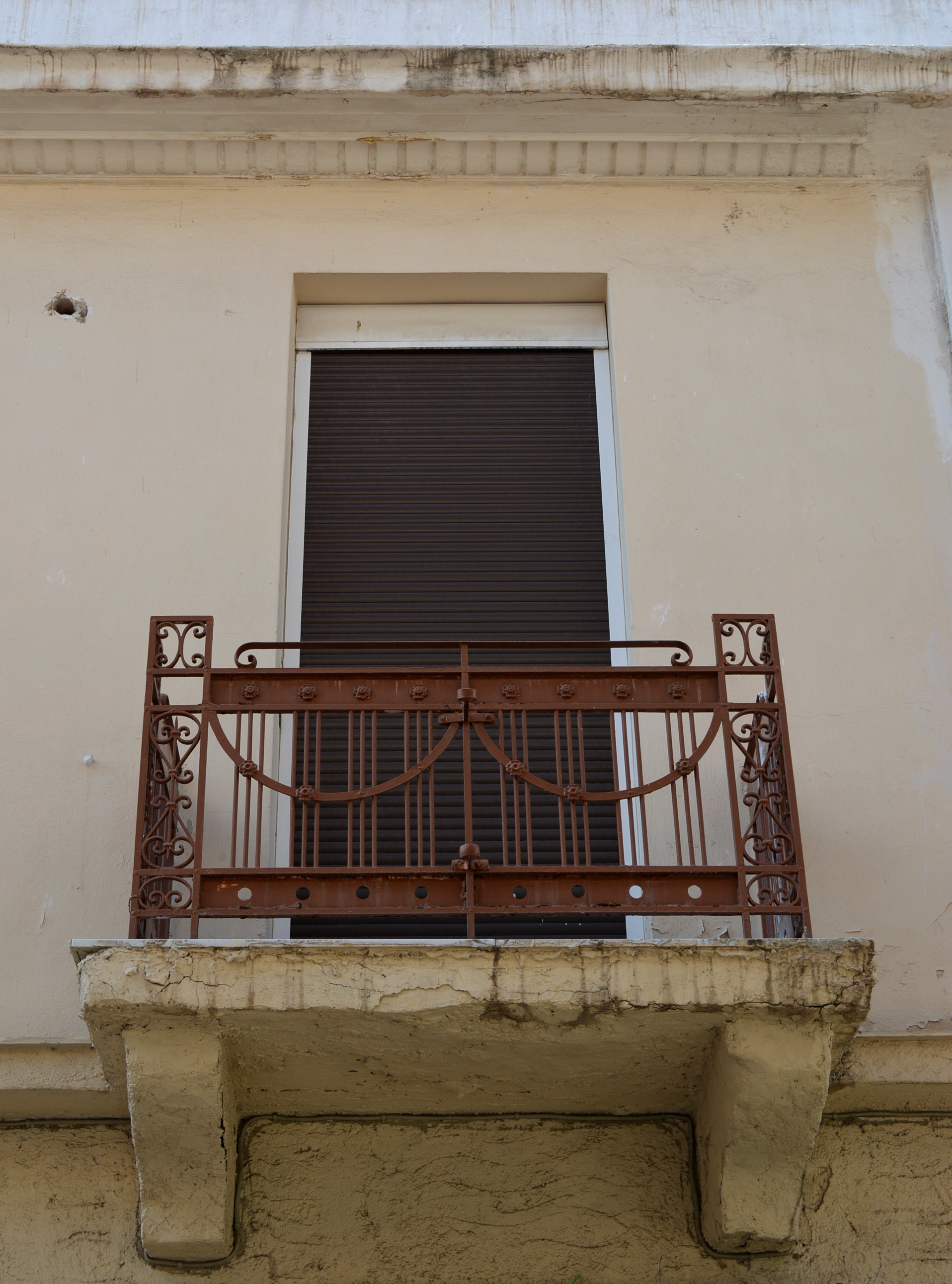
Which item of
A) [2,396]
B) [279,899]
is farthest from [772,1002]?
[2,396]

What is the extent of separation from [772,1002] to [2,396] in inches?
160

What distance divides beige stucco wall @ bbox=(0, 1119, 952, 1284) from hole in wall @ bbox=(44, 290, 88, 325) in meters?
3.41

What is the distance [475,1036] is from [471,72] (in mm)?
4258

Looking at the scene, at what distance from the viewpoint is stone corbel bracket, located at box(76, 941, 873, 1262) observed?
4855 mm

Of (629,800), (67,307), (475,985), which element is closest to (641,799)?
(629,800)

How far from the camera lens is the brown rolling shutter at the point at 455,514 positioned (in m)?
6.64

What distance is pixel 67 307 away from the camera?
709 centimetres

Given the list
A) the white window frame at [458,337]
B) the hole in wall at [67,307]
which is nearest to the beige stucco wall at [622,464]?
the hole in wall at [67,307]

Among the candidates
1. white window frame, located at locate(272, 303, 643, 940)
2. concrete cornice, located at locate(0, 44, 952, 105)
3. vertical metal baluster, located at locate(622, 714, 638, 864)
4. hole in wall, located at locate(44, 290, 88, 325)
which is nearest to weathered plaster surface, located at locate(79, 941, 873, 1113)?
vertical metal baluster, located at locate(622, 714, 638, 864)

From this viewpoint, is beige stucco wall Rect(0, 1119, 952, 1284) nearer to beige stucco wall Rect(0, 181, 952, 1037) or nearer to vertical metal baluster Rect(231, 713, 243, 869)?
beige stucco wall Rect(0, 181, 952, 1037)

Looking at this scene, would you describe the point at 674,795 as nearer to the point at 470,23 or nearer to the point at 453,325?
the point at 453,325

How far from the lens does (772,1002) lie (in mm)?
4855

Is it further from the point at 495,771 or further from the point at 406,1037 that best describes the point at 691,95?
the point at 406,1037

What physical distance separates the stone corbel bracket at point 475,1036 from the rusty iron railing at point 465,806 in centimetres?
20
